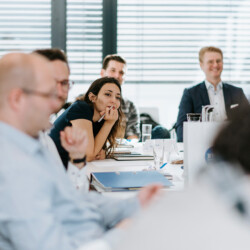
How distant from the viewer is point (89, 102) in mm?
2945

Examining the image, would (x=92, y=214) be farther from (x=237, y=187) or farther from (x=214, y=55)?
(x=214, y=55)

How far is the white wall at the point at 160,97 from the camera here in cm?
539

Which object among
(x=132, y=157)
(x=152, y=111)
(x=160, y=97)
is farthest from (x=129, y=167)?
(x=160, y=97)

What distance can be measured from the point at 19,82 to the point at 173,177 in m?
1.17

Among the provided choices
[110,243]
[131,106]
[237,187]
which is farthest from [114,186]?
[131,106]

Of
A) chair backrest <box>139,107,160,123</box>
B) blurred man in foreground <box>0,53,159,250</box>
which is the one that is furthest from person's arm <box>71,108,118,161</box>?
→ chair backrest <box>139,107,160,123</box>

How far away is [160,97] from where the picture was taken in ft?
17.8

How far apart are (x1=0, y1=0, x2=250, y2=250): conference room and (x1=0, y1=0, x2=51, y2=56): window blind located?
1 centimetres

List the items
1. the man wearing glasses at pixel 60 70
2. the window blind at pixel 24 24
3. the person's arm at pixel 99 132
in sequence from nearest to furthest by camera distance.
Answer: the man wearing glasses at pixel 60 70 < the person's arm at pixel 99 132 < the window blind at pixel 24 24

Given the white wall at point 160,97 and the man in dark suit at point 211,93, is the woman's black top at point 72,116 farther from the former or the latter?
the white wall at point 160,97

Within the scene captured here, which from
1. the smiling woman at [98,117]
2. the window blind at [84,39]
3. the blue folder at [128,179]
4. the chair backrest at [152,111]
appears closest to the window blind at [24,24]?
the window blind at [84,39]

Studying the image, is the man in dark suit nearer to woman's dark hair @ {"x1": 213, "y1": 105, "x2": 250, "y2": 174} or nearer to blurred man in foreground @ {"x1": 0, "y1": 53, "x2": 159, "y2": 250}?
blurred man in foreground @ {"x1": 0, "y1": 53, "x2": 159, "y2": 250}

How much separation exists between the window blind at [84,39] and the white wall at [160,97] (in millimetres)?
525

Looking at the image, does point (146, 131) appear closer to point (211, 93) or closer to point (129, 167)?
point (129, 167)
